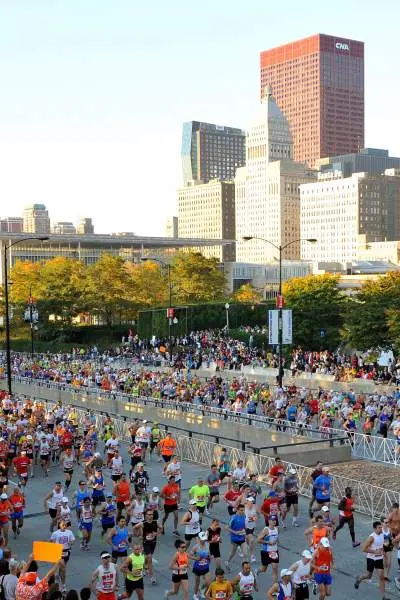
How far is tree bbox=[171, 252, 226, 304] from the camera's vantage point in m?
92.1

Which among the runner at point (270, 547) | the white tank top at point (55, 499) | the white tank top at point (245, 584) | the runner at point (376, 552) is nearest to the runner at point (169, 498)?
the white tank top at point (55, 499)

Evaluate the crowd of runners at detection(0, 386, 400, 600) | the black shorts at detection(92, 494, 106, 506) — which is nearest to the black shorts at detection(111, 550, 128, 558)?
the crowd of runners at detection(0, 386, 400, 600)

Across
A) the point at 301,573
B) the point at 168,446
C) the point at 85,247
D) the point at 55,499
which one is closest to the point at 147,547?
the point at 55,499

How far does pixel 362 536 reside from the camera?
1681 cm

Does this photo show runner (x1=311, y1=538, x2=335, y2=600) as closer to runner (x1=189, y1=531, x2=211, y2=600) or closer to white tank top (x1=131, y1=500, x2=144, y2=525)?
runner (x1=189, y1=531, x2=211, y2=600)

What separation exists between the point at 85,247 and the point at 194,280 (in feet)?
147

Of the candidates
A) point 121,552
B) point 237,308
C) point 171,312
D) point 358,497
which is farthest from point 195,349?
point 121,552

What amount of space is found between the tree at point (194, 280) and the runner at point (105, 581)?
79.7 m

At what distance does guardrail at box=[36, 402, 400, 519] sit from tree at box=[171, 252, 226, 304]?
63.6 m

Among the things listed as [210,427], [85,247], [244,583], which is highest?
[85,247]

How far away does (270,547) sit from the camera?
14.0 meters

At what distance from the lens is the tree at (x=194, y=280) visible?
302ft

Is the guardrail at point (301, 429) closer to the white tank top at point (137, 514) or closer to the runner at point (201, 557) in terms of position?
the white tank top at point (137, 514)

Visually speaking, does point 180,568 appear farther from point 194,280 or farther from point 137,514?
point 194,280
